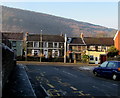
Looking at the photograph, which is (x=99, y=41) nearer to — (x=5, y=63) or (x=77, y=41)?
(x=77, y=41)

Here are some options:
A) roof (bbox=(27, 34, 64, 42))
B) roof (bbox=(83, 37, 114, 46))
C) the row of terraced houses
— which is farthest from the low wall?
roof (bbox=(83, 37, 114, 46))

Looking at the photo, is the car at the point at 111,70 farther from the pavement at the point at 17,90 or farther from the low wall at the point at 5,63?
the low wall at the point at 5,63

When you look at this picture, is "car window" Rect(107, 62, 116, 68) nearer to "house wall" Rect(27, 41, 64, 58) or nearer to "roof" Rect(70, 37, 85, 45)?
"house wall" Rect(27, 41, 64, 58)

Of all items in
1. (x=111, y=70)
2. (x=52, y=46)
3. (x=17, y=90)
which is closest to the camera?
(x=17, y=90)

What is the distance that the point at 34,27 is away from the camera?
197m

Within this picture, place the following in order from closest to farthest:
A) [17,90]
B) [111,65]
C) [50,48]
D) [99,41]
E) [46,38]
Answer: [17,90]
[111,65]
[50,48]
[46,38]
[99,41]

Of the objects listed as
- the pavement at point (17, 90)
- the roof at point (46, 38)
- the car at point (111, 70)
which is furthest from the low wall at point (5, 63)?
the roof at point (46, 38)

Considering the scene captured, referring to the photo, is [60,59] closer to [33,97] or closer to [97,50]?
[97,50]

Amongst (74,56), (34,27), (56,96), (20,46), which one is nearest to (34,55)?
(20,46)

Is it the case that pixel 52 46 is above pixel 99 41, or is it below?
below

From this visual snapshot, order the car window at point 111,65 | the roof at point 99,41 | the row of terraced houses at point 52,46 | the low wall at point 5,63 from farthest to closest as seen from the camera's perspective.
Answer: the roof at point 99,41 < the row of terraced houses at point 52,46 < the car window at point 111,65 < the low wall at point 5,63

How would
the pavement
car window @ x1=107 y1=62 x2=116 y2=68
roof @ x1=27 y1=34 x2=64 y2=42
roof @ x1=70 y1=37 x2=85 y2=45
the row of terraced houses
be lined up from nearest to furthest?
the pavement < car window @ x1=107 y1=62 x2=116 y2=68 < the row of terraced houses < roof @ x1=27 y1=34 x2=64 y2=42 < roof @ x1=70 y1=37 x2=85 y2=45

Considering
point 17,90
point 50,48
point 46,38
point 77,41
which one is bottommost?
point 17,90

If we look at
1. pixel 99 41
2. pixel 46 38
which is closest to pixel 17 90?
pixel 46 38
